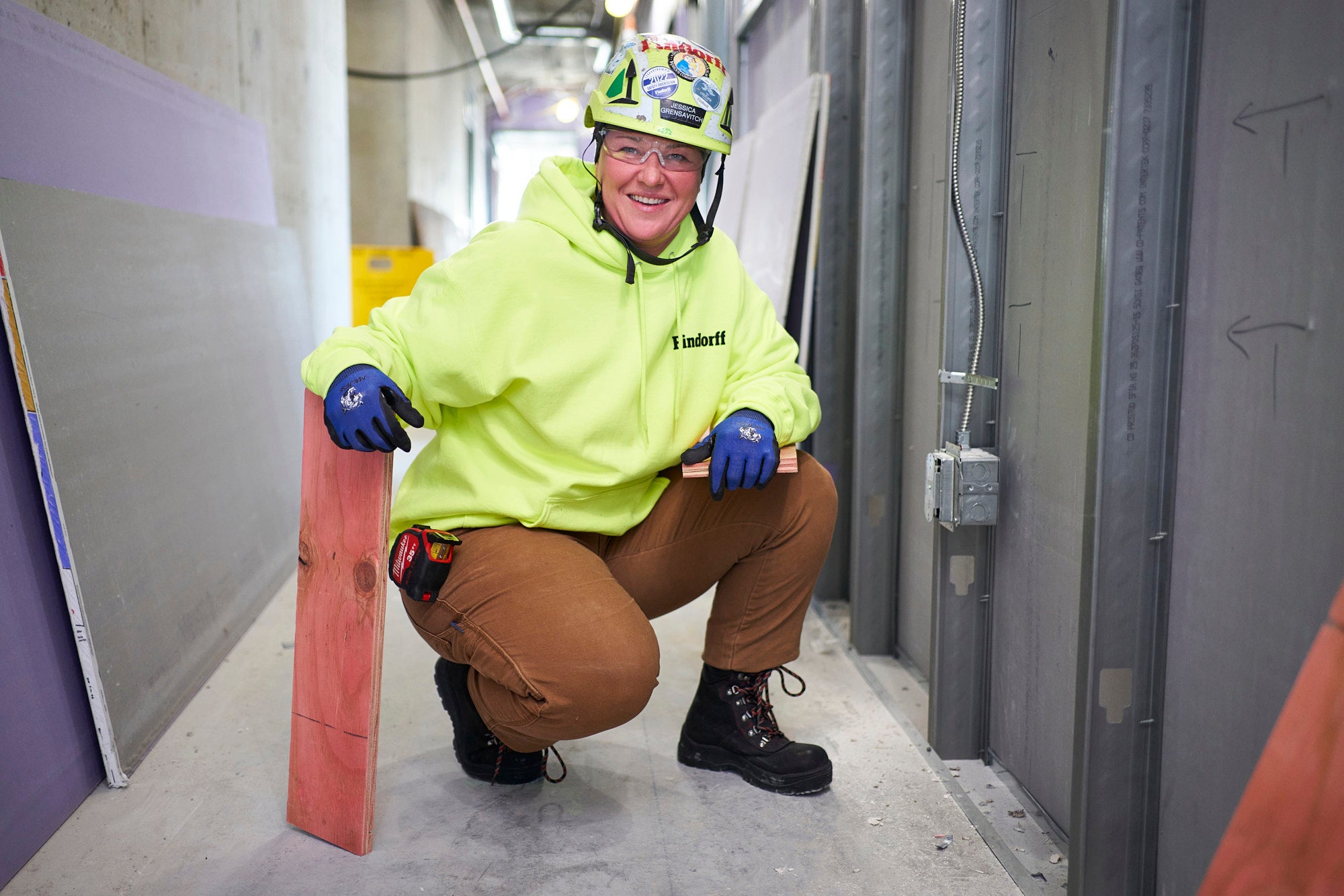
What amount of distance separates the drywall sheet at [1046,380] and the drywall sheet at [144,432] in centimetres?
167

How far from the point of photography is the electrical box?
1.86 meters

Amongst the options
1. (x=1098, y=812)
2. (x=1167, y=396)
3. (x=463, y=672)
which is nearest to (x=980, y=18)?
(x=1167, y=396)

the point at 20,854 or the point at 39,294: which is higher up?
the point at 39,294

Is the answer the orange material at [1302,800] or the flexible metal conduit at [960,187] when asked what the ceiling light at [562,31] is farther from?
the orange material at [1302,800]

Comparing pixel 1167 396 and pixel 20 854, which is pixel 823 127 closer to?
pixel 1167 396

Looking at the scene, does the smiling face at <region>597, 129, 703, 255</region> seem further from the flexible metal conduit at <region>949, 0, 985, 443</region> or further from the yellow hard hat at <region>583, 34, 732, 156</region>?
the flexible metal conduit at <region>949, 0, 985, 443</region>

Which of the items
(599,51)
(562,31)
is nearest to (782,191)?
(562,31)

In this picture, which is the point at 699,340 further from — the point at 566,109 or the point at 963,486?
the point at 566,109

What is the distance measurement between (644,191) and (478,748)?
1.07m

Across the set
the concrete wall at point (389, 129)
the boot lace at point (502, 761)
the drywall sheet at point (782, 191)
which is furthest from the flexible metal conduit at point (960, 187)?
the concrete wall at point (389, 129)

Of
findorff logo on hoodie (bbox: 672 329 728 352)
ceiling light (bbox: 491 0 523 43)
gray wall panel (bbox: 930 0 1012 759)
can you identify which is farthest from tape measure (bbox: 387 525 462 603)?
ceiling light (bbox: 491 0 523 43)

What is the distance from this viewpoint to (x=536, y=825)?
1.78 meters

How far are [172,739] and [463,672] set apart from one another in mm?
679

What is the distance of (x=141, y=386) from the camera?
2.21 metres
